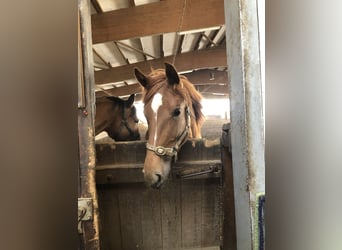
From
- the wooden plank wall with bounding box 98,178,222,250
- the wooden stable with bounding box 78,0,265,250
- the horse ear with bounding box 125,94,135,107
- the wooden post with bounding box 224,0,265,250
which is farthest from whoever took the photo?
the horse ear with bounding box 125,94,135,107

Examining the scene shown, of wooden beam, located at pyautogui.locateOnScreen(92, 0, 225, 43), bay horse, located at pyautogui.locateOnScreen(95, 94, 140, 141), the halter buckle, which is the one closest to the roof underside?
wooden beam, located at pyautogui.locateOnScreen(92, 0, 225, 43)

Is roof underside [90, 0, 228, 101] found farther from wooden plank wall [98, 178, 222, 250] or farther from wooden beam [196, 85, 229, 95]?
wooden plank wall [98, 178, 222, 250]

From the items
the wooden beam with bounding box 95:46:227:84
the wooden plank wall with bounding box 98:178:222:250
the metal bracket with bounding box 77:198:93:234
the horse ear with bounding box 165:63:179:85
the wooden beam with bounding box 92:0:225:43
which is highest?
the wooden beam with bounding box 92:0:225:43

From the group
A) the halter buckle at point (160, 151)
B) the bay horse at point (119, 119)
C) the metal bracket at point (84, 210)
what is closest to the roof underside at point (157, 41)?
the bay horse at point (119, 119)

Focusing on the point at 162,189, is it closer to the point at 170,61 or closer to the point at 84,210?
the point at 84,210

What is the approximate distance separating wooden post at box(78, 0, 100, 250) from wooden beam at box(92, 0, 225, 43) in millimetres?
378

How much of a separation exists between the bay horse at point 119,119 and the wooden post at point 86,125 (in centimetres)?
59

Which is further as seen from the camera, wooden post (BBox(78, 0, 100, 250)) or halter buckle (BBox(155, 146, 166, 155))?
halter buckle (BBox(155, 146, 166, 155))

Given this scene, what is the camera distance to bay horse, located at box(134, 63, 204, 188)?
1044 millimetres

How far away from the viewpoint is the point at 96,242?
2.97ft

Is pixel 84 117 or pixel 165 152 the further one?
pixel 165 152
